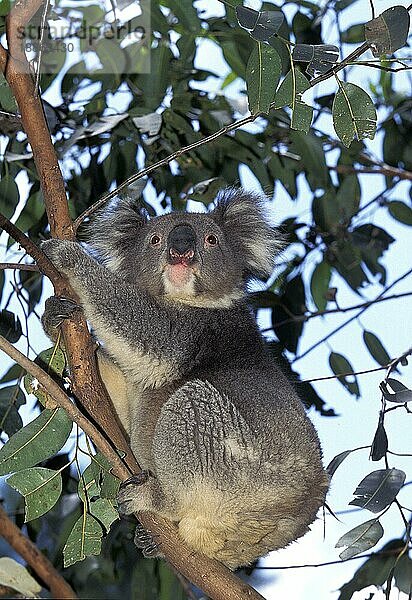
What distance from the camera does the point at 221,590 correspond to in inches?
85.9

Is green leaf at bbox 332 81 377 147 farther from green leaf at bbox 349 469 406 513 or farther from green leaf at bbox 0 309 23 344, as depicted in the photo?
green leaf at bbox 0 309 23 344

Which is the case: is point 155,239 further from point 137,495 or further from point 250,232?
point 137,495

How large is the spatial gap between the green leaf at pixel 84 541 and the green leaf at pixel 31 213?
52.3 inches

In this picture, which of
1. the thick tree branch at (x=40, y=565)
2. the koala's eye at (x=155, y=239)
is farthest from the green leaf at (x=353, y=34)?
the thick tree branch at (x=40, y=565)

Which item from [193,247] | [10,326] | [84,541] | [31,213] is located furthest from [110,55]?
[84,541]

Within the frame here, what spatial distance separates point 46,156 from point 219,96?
1614 millimetres

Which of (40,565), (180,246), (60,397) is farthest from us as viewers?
(180,246)

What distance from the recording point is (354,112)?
2.11 metres

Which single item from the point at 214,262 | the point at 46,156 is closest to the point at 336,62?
the point at 46,156

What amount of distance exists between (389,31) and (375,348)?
5.80 feet

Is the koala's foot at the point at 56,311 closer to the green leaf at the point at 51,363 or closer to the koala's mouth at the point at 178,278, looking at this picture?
the green leaf at the point at 51,363

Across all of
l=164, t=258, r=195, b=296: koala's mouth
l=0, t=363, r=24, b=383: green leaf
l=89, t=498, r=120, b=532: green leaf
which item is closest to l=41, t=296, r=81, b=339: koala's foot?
l=89, t=498, r=120, b=532: green leaf

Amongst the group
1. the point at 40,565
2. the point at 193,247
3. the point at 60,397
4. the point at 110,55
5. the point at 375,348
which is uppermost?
the point at 110,55

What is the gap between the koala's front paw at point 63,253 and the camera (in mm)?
2309
